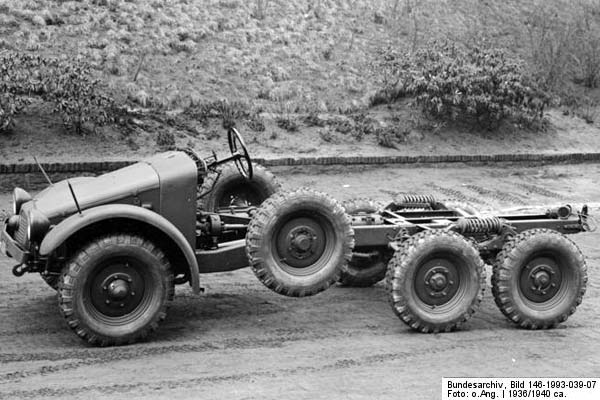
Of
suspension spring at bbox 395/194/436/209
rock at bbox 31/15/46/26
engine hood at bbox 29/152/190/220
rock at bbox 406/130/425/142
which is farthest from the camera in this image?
rock at bbox 31/15/46/26

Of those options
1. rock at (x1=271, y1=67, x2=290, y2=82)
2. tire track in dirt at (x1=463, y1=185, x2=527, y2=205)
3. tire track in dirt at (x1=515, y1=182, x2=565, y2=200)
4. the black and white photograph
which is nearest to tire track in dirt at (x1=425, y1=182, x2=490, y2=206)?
the black and white photograph

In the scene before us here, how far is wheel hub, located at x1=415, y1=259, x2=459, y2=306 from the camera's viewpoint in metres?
7.50

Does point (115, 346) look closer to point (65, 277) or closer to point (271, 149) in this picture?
point (65, 277)

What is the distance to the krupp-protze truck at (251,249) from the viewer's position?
6.89 m

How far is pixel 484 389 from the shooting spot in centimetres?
614

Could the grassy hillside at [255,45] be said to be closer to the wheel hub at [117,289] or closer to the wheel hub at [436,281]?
the wheel hub at [117,289]

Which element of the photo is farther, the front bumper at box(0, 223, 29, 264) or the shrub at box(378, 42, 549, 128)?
the shrub at box(378, 42, 549, 128)

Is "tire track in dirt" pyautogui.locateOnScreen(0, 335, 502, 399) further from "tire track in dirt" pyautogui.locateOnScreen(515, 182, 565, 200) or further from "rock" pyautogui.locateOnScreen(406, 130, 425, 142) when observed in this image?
"rock" pyautogui.locateOnScreen(406, 130, 425, 142)

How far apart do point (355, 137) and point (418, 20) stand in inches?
256

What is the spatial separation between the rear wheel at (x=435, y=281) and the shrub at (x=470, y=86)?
10.0 m

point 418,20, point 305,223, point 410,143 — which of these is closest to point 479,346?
point 305,223

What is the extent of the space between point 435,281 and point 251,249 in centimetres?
156

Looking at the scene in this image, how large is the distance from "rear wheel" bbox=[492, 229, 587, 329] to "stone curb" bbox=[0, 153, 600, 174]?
761cm

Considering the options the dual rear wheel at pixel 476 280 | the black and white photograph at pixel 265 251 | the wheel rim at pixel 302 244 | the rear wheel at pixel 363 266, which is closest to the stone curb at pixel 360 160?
the black and white photograph at pixel 265 251
